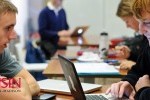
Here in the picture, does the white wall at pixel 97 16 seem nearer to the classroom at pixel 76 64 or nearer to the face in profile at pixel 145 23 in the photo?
the classroom at pixel 76 64

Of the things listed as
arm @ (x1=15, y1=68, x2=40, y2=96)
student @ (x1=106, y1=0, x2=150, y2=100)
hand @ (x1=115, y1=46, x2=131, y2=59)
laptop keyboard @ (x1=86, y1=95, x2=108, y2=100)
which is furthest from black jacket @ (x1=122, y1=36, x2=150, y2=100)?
hand @ (x1=115, y1=46, x2=131, y2=59)

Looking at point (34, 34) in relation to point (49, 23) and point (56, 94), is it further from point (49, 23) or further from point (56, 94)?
point (56, 94)

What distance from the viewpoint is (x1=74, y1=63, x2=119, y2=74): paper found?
2121 millimetres

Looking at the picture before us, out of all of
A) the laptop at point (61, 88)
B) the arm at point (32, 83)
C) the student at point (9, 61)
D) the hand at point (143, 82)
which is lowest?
the laptop at point (61, 88)

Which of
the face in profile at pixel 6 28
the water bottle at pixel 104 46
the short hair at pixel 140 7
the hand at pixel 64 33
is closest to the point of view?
the short hair at pixel 140 7

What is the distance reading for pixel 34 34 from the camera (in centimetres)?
679

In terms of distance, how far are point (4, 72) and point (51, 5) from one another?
9.84ft

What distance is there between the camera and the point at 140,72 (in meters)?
1.70

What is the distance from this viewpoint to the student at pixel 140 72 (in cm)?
128

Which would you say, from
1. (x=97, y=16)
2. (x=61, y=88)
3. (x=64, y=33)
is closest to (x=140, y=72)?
(x=61, y=88)

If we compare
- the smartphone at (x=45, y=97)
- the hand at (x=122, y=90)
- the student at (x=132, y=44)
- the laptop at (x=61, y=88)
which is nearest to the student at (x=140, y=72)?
the hand at (x=122, y=90)

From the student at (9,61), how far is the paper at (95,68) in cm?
49

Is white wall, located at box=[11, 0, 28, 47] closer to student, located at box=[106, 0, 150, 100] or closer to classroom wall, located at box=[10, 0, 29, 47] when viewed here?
classroom wall, located at box=[10, 0, 29, 47]

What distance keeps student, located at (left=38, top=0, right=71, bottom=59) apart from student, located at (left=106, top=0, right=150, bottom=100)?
9.29 feet
